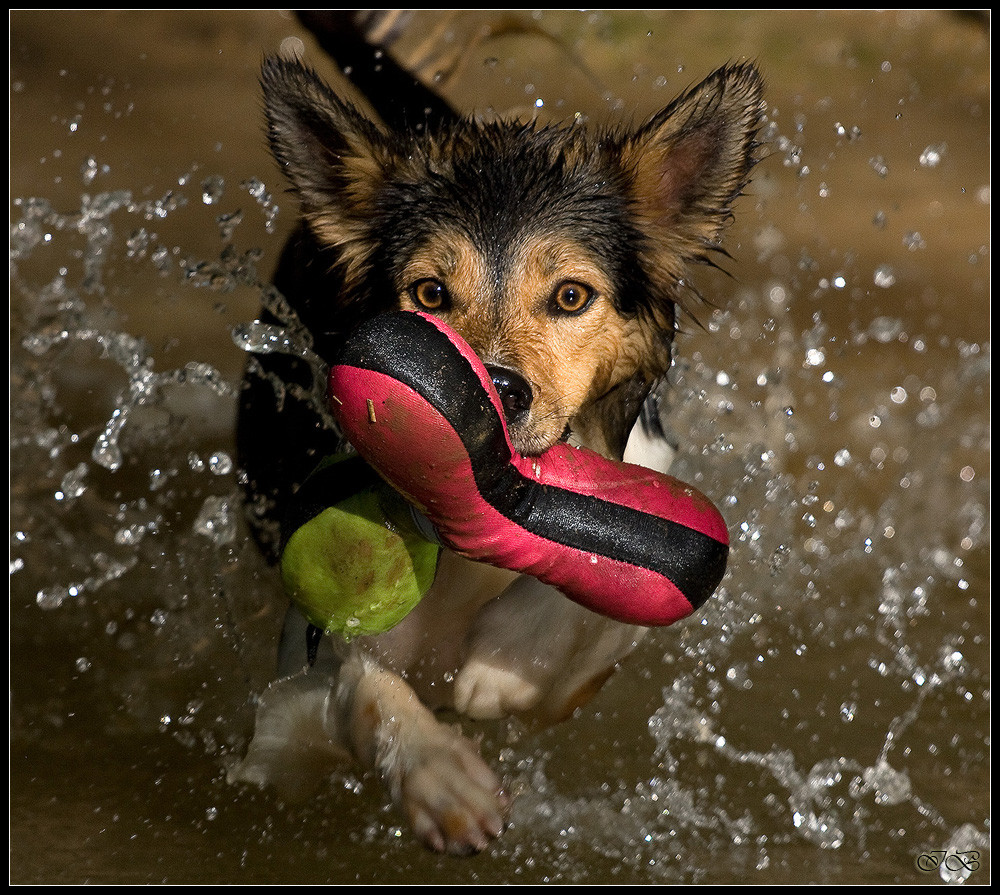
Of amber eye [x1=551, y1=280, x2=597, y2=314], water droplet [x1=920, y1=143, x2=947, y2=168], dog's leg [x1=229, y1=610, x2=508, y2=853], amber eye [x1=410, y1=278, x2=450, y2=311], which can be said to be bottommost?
dog's leg [x1=229, y1=610, x2=508, y2=853]

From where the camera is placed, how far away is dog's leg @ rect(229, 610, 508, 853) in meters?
2.13

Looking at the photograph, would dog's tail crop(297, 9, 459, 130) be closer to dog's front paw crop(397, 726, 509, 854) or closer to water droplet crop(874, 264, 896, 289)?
dog's front paw crop(397, 726, 509, 854)

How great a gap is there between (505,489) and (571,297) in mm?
702

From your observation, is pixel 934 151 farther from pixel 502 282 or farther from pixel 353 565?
pixel 353 565

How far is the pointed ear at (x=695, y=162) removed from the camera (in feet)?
8.18

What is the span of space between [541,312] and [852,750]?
1525 millimetres

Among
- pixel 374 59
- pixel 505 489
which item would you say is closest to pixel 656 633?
pixel 505 489

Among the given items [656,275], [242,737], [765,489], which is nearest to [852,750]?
[765,489]

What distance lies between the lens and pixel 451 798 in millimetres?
2139

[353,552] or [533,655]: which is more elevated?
[353,552]

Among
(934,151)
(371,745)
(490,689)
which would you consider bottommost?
(371,745)

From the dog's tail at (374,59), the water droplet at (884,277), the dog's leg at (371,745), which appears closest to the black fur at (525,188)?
the dog's tail at (374,59)

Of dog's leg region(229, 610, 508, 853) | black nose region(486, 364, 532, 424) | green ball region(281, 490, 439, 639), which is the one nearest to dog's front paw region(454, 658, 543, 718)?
dog's leg region(229, 610, 508, 853)

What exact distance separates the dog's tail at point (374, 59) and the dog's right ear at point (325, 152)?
0.68m
